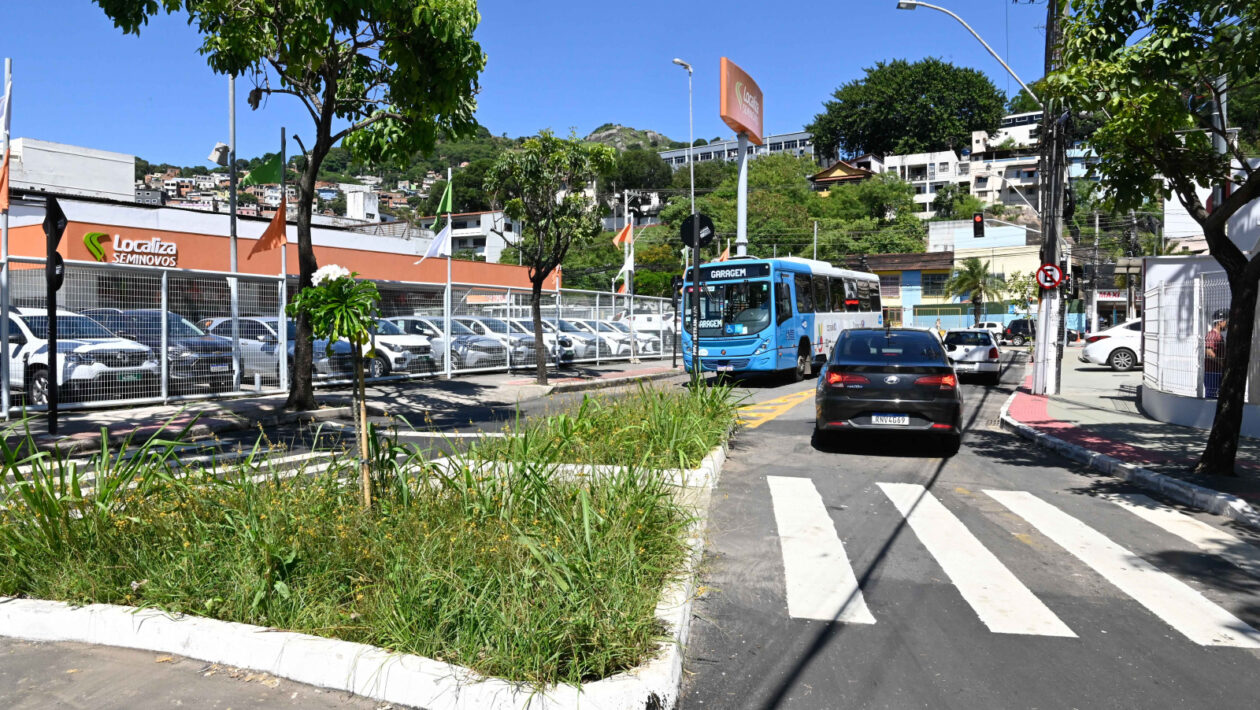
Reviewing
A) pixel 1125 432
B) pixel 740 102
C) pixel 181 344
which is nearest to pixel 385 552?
pixel 181 344

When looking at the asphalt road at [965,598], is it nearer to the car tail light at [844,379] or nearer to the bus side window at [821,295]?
the car tail light at [844,379]

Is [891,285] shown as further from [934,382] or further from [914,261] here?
[934,382]

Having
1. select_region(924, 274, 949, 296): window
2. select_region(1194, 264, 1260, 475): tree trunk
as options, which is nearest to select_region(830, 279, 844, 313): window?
select_region(1194, 264, 1260, 475): tree trunk

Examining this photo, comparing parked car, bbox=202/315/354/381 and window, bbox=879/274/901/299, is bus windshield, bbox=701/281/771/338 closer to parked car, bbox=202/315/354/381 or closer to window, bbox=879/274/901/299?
parked car, bbox=202/315/354/381

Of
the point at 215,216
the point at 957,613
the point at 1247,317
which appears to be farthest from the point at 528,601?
the point at 215,216

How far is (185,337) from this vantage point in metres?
14.5

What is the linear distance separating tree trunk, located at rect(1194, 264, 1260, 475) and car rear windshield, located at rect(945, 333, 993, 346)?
15.7 meters

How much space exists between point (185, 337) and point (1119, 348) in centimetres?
2690

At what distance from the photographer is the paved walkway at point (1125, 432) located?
9.28m

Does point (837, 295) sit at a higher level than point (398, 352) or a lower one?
higher

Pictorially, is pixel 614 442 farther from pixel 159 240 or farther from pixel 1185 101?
pixel 159 240

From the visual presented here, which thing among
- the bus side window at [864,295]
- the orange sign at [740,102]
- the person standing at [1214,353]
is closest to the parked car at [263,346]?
the person standing at [1214,353]

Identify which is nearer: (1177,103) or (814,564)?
(814,564)

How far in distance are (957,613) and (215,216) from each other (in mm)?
40840
